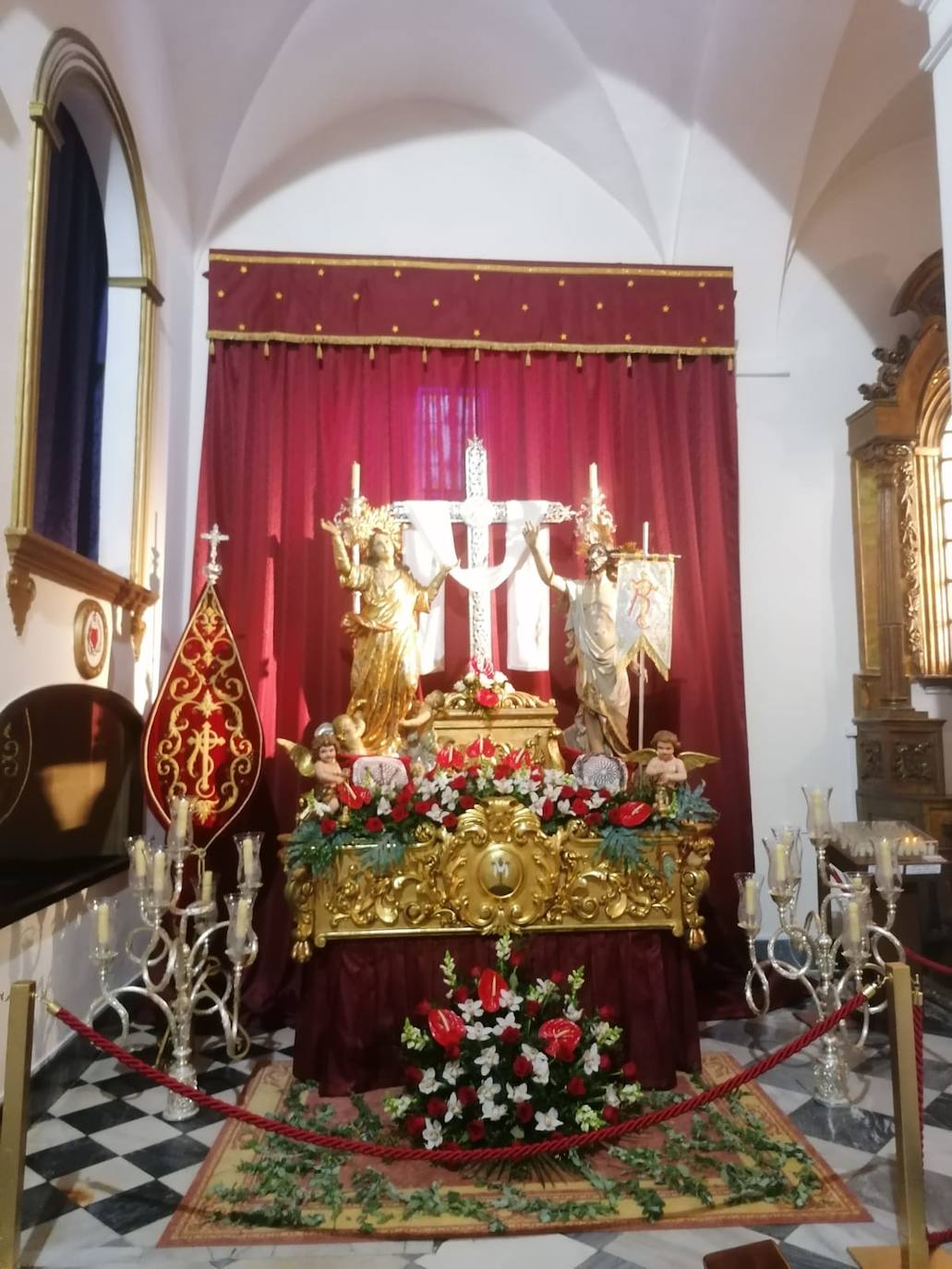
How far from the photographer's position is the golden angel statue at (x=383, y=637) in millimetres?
4473

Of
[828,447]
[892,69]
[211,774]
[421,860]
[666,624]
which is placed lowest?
[421,860]

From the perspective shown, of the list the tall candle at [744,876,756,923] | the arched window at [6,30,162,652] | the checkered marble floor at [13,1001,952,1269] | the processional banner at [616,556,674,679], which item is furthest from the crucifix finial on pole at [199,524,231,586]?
the tall candle at [744,876,756,923]

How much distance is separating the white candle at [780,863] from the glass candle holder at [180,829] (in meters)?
Answer: 2.47

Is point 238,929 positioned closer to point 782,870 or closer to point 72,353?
point 782,870

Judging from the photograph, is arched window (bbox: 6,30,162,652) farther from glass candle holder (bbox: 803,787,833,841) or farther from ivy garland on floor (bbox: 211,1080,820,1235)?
glass candle holder (bbox: 803,787,833,841)

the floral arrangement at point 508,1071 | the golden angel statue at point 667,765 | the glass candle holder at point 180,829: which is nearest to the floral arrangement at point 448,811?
the golden angel statue at point 667,765

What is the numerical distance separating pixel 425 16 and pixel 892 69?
110 inches

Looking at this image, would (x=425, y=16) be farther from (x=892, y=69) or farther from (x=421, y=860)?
(x=421, y=860)

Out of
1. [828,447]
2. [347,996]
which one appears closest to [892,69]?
[828,447]

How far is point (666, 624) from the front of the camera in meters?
4.66

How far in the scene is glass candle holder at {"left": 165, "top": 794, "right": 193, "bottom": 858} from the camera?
3.82 meters

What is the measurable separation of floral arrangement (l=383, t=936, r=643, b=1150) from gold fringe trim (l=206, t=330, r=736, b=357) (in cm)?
373

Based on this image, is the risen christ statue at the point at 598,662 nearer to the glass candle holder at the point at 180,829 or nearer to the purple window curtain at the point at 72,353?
the glass candle holder at the point at 180,829

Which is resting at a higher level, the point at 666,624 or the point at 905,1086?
the point at 666,624
